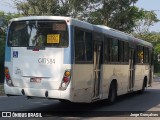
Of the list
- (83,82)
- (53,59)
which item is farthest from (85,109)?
(53,59)

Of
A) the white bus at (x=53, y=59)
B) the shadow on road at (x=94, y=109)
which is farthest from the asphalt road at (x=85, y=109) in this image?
the white bus at (x=53, y=59)

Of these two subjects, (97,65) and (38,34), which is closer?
(38,34)

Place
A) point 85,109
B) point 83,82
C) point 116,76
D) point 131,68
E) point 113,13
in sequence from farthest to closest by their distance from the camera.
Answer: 1. point 113,13
2. point 131,68
3. point 116,76
4. point 85,109
5. point 83,82

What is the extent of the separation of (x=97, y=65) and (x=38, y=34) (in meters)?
2.73

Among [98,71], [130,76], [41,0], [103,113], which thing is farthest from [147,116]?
[41,0]

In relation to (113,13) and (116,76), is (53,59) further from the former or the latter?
(113,13)

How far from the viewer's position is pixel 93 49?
1423cm

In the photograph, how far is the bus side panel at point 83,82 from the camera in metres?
12.8

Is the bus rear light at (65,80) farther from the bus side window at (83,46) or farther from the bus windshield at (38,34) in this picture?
the bus windshield at (38,34)

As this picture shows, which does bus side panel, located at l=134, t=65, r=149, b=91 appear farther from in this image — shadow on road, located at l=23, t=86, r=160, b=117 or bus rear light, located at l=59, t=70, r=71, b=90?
bus rear light, located at l=59, t=70, r=71, b=90

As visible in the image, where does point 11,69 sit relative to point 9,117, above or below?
above

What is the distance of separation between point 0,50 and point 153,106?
18.1 meters

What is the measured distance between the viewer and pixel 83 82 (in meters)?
13.4

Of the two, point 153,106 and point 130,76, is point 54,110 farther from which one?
point 130,76
